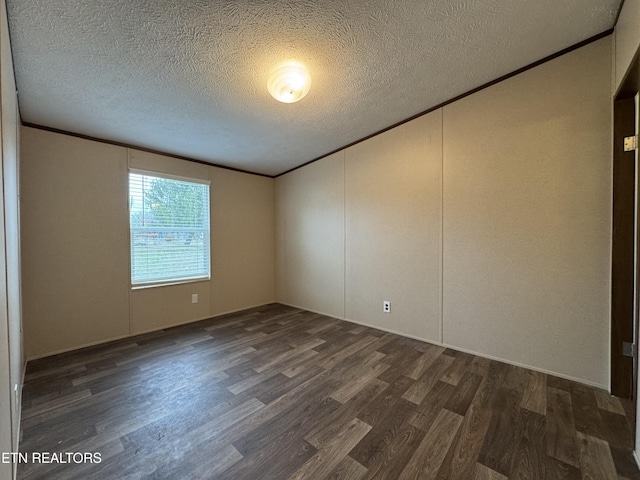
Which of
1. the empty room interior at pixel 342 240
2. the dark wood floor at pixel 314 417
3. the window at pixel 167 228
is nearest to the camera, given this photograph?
the dark wood floor at pixel 314 417

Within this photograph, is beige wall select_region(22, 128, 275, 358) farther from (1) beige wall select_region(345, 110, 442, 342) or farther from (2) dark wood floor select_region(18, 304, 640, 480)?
(1) beige wall select_region(345, 110, 442, 342)

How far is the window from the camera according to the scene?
10.4 feet

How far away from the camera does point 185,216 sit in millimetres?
3596

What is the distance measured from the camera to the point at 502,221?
8.08 feet

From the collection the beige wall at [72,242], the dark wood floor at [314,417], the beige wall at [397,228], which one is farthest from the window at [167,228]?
the beige wall at [397,228]

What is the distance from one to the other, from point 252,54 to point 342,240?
8.09ft

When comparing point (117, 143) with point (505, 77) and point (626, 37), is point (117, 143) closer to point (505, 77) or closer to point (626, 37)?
point (505, 77)

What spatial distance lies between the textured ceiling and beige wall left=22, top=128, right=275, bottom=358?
32 centimetres

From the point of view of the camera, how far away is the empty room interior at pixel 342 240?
58.4 inches

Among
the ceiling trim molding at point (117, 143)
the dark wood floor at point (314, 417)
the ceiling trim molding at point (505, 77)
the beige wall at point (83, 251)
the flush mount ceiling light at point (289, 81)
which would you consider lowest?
the dark wood floor at point (314, 417)

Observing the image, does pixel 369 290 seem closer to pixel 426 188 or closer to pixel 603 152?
pixel 426 188

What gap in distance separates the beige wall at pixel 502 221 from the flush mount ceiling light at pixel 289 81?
1.58m

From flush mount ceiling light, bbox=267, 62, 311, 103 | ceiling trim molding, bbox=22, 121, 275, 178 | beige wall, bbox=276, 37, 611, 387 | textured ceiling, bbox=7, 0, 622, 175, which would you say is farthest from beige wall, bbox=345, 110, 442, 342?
ceiling trim molding, bbox=22, 121, 275, 178

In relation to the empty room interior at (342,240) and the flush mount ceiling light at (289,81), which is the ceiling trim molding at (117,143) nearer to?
the empty room interior at (342,240)
